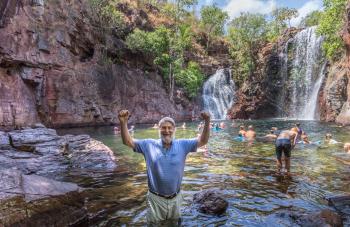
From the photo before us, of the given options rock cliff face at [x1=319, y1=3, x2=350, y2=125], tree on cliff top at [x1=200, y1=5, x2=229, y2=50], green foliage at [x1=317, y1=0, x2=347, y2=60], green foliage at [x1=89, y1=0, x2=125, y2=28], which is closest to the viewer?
rock cliff face at [x1=319, y1=3, x2=350, y2=125]

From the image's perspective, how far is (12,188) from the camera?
5441 millimetres

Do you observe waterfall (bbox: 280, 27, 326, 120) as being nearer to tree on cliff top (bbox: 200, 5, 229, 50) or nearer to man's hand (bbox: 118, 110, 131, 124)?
tree on cliff top (bbox: 200, 5, 229, 50)

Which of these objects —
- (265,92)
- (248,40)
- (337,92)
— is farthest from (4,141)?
(248,40)

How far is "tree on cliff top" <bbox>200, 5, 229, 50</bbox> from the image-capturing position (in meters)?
62.8

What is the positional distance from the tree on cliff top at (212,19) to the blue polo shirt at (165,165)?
5953cm

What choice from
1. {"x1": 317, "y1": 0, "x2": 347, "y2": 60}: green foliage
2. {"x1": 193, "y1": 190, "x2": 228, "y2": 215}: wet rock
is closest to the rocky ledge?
{"x1": 193, "y1": 190, "x2": 228, "y2": 215}: wet rock

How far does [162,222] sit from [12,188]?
2.60 meters

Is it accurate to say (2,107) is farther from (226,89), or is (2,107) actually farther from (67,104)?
(226,89)

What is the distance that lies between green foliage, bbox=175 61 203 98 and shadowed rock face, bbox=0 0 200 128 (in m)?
4.28

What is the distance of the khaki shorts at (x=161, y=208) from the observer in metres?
5.10

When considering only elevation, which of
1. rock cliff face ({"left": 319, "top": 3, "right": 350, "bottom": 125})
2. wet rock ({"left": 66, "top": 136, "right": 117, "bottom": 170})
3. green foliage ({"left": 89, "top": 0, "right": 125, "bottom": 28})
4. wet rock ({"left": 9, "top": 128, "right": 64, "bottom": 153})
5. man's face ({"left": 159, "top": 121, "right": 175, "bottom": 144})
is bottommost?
wet rock ({"left": 66, "top": 136, "right": 117, "bottom": 170})

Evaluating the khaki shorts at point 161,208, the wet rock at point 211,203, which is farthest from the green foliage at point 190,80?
the khaki shorts at point 161,208

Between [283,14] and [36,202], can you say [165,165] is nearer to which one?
[36,202]

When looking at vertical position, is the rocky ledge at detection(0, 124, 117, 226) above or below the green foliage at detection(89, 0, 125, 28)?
below
